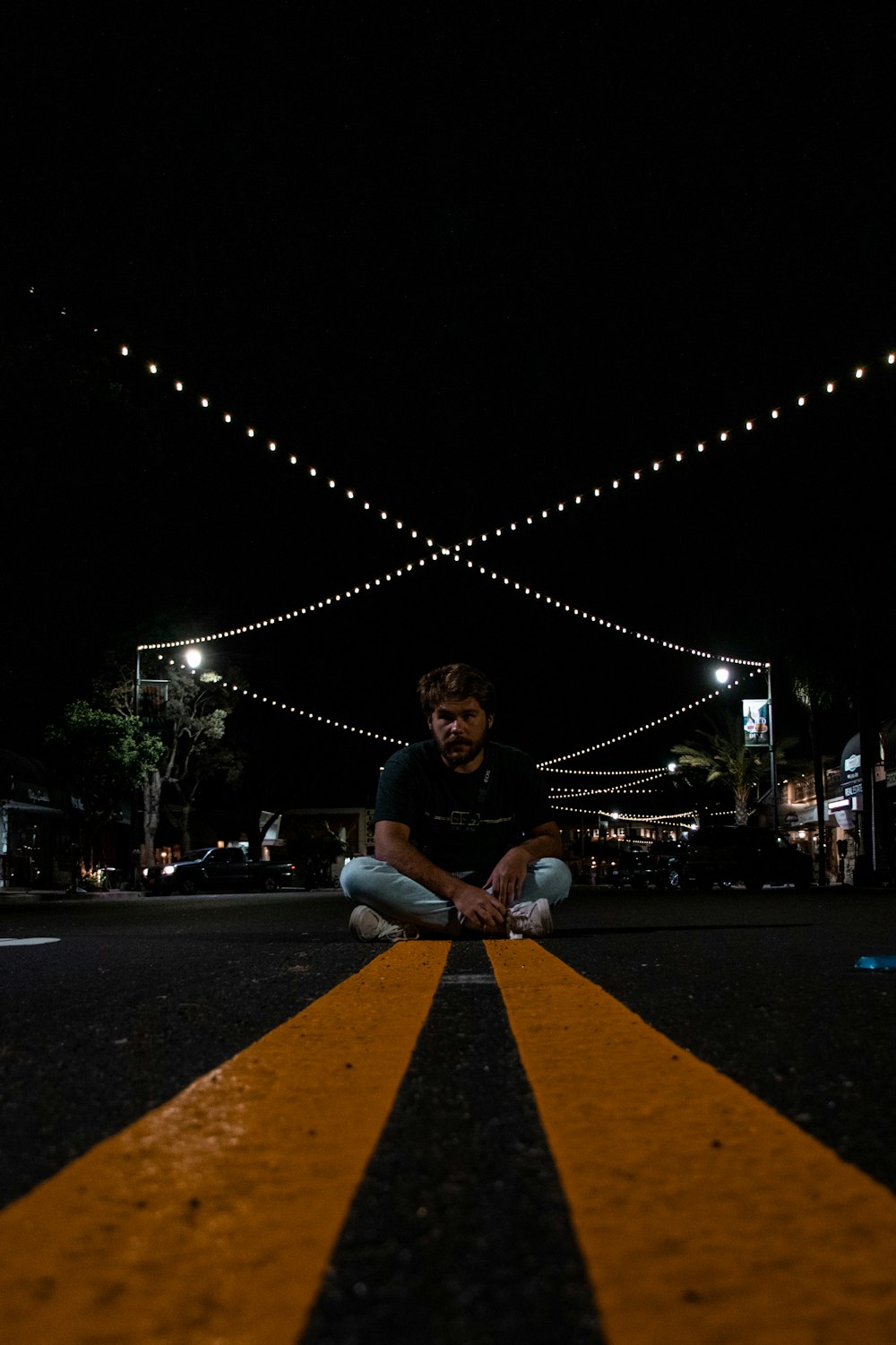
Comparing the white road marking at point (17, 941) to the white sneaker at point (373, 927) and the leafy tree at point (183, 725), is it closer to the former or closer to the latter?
the white sneaker at point (373, 927)

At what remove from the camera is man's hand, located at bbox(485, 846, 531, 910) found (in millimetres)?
5805

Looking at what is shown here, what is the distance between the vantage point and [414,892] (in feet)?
20.2

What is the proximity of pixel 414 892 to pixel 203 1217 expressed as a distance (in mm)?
4863

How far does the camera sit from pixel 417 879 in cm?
588

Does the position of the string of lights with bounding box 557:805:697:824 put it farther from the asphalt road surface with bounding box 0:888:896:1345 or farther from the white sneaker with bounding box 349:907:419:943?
the asphalt road surface with bounding box 0:888:896:1345

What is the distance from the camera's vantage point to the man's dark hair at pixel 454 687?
6109 millimetres

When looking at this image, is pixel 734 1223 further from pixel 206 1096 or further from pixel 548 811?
pixel 548 811

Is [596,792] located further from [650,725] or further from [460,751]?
[460,751]

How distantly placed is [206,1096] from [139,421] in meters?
22.1

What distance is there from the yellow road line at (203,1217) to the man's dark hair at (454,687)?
3.80 m

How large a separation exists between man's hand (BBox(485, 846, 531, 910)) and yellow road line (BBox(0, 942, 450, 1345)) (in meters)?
3.45

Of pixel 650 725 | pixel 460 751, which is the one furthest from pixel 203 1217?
pixel 650 725

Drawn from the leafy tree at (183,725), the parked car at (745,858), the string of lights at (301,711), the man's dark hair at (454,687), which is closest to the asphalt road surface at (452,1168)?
the man's dark hair at (454,687)

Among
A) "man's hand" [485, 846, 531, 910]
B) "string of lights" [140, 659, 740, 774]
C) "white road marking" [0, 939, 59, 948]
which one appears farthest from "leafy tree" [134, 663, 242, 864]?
"man's hand" [485, 846, 531, 910]
